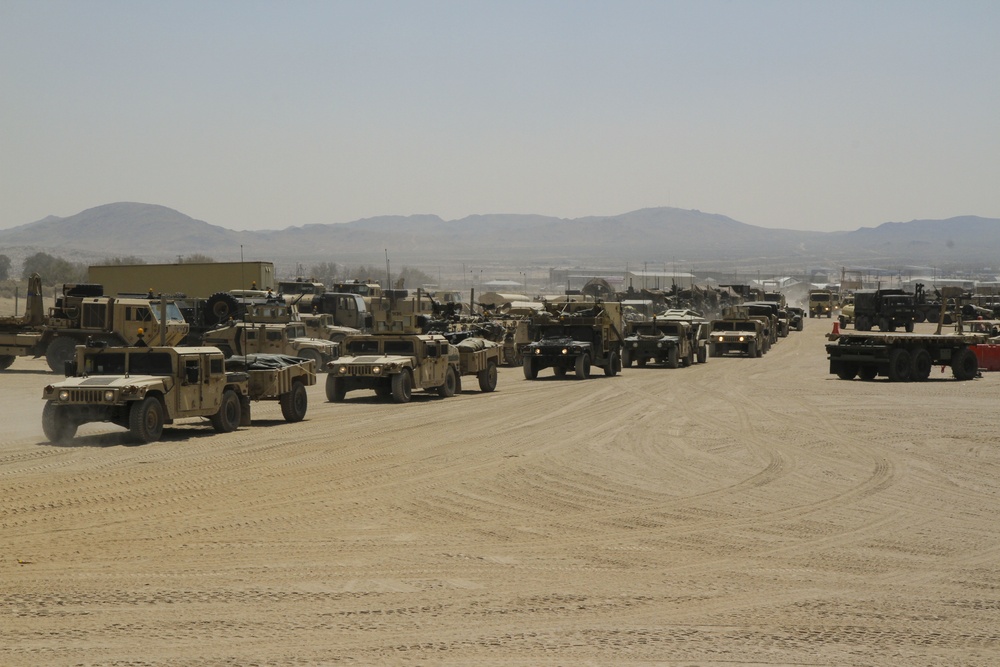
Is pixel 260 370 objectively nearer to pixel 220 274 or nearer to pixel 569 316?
pixel 569 316

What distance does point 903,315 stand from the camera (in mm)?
62688

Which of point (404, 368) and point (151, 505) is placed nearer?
point (151, 505)

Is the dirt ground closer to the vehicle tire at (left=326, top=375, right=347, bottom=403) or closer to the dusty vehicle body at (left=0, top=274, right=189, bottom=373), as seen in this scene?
the vehicle tire at (left=326, top=375, right=347, bottom=403)

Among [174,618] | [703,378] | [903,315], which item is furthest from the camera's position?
[903,315]

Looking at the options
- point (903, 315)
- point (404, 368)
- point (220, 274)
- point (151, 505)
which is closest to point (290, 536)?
point (151, 505)

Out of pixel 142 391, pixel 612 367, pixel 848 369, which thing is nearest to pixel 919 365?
pixel 848 369

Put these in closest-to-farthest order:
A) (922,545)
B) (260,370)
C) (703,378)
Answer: (922,545), (260,370), (703,378)

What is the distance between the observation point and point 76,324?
32812mm

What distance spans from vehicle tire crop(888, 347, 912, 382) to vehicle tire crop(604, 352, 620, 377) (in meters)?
7.20

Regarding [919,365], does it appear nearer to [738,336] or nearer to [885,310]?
[738,336]

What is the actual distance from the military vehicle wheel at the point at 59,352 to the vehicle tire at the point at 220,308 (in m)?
5.67

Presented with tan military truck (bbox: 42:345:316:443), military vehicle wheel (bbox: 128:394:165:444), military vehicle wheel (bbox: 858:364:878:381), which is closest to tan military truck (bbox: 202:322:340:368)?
military vehicle wheel (bbox: 858:364:878:381)

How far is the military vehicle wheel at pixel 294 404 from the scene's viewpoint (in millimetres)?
21266

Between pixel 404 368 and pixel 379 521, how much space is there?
1296 cm
